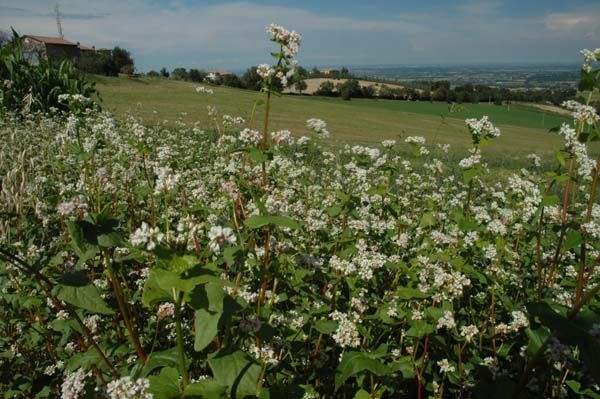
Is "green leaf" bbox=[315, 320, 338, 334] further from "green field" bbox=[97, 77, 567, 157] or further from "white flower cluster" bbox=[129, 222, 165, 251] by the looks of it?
"green field" bbox=[97, 77, 567, 157]

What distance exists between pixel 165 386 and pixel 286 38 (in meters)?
2.43

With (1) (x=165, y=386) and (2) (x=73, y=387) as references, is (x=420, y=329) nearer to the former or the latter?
(1) (x=165, y=386)

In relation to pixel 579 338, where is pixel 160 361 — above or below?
below

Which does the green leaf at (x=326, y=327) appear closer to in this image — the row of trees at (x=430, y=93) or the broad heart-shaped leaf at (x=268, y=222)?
the broad heart-shaped leaf at (x=268, y=222)

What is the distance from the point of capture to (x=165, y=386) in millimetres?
2006

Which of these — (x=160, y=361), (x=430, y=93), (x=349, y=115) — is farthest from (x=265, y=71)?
(x=430, y=93)

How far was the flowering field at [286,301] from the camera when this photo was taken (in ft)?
6.54

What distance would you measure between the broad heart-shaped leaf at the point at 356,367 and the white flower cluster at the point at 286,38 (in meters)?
2.15

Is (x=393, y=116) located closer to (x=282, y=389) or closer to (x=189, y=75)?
(x=189, y=75)

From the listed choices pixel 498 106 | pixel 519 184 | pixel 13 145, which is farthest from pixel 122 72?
pixel 519 184

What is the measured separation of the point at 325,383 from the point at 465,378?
3.61ft

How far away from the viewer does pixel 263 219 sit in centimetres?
265

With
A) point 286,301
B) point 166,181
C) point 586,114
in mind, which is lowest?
point 286,301

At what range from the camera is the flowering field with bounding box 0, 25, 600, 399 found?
199 centimetres
